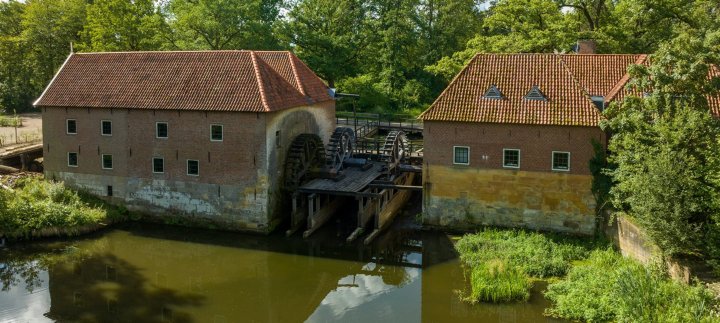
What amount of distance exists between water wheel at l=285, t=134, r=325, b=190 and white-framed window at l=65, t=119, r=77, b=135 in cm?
958

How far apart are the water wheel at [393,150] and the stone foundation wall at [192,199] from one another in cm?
604

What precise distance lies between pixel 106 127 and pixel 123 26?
18.4 meters

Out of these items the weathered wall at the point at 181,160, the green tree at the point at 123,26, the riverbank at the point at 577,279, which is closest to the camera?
the riverbank at the point at 577,279

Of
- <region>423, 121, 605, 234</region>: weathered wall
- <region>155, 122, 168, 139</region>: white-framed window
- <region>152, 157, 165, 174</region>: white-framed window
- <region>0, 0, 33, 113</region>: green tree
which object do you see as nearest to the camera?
<region>423, 121, 605, 234</region>: weathered wall

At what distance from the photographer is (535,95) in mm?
20766

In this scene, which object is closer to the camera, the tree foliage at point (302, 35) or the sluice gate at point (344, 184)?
the sluice gate at point (344, 184)

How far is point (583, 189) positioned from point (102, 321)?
1565cm

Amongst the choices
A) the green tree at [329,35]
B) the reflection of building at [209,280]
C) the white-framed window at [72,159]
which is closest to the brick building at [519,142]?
the reflection of building at [209,280]

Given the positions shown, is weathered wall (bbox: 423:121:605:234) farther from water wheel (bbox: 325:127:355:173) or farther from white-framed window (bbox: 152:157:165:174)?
white-framed window (bbox: 152:157:165:174)

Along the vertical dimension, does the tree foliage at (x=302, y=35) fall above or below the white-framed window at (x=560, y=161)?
above

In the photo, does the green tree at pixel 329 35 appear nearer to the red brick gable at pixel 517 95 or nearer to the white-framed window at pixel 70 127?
the white-framed window at pixel 70 127

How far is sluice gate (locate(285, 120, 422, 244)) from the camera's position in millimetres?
22359

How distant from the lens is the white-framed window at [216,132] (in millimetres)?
22422

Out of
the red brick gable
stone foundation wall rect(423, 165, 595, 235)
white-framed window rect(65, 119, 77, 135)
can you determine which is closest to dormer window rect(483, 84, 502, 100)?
the red brick gable
